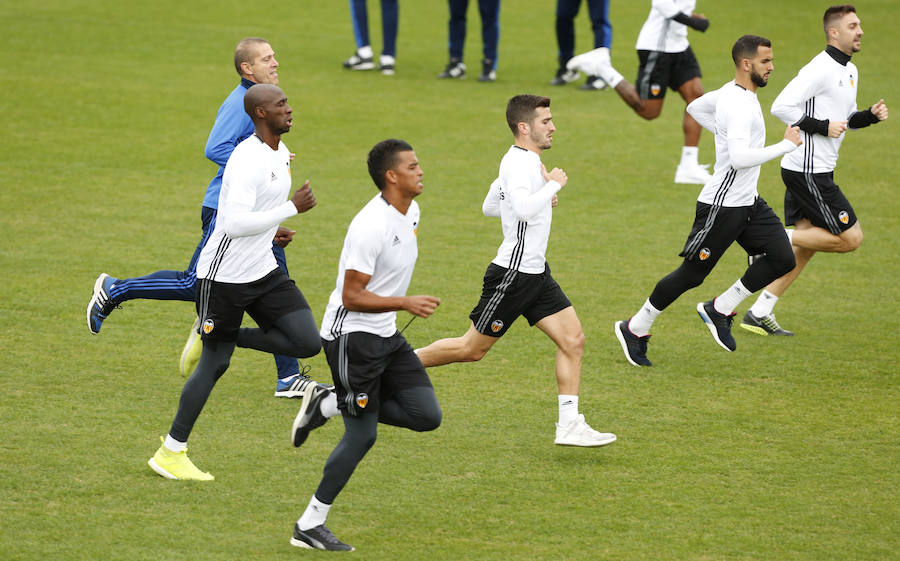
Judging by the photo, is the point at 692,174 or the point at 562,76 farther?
the point at 562,76

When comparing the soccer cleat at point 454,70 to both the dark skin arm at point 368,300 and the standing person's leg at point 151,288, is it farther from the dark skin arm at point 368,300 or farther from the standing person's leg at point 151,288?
the dark skin arm at point 368,300

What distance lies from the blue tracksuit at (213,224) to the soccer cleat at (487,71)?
10680mm

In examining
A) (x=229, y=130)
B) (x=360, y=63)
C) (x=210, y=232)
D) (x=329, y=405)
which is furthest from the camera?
(x=360, y=63)

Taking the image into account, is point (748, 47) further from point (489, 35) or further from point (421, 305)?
point (489, 35)

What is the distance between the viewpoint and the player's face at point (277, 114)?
5.99 metres

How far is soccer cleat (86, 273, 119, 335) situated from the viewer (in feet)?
24.6

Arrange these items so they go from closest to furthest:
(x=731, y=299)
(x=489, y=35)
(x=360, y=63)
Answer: (x=731, y=299)
(x=489, y=35)
(x=360, y=63)

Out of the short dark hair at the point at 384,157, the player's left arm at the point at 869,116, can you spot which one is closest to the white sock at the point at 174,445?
the short dark hair at the point at 384,157

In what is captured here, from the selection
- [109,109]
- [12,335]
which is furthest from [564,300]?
[109,109]

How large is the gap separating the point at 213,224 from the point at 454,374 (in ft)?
6.69

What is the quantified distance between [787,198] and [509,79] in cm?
928

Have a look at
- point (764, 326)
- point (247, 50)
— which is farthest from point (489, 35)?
point (247, 50)

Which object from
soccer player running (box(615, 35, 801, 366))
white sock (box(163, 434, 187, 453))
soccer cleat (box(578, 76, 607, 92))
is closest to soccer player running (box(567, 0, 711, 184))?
soccer cleat (box(578, 76, 607, 92))

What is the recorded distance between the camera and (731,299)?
8297 millimetres
